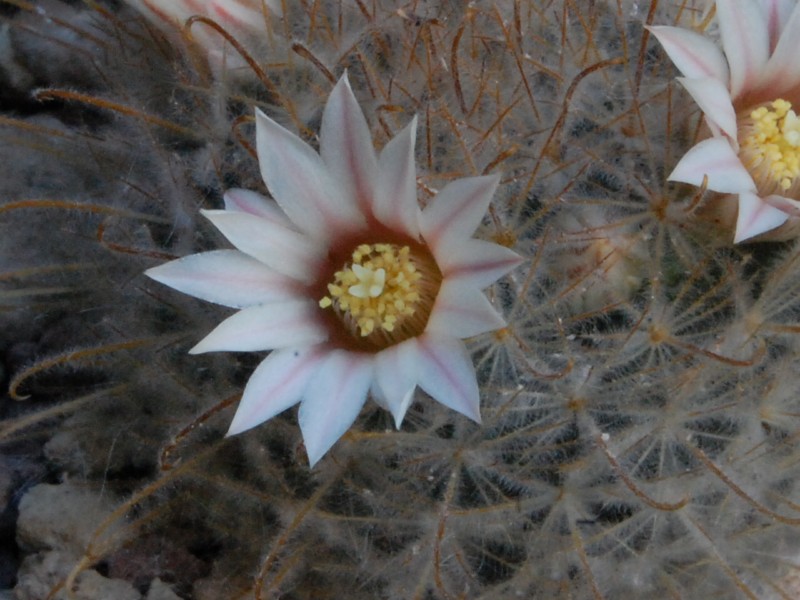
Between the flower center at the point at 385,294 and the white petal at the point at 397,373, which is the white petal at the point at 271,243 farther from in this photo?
the white petal at the point at 397,373

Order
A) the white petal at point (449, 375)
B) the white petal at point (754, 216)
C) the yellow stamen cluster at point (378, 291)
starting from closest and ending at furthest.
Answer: the white petal at point (449, 375), the white petal at point (754, 216), the yellow stamen cluster at point (378, 291)

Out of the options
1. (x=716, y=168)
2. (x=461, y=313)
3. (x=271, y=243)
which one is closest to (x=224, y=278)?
(x=271, y=243)

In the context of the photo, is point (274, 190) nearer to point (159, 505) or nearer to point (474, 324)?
point (474, 324)

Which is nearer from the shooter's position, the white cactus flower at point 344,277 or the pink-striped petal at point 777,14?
the white cactus flower at point 344,277

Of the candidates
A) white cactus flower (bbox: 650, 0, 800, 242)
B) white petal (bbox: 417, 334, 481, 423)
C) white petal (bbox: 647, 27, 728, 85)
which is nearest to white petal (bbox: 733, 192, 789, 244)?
white cactus flower (bbox: 650, 0, 800, 242)

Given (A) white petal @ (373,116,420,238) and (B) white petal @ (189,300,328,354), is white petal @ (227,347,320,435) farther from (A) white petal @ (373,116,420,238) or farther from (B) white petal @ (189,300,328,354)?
(A) white petal @ (373,116,420,238)

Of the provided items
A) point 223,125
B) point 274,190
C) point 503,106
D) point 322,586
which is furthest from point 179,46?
point 322,586

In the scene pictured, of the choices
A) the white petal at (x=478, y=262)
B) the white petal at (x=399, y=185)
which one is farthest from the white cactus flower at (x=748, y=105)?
the white petal at (x=399, y=185)
